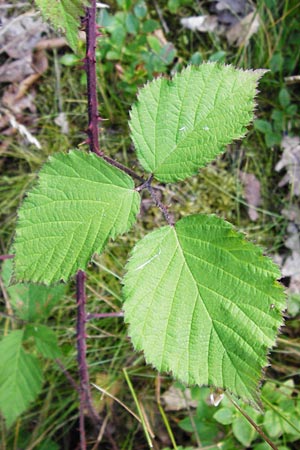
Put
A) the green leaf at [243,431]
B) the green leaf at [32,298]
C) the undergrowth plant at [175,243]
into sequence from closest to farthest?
1. the undergrowth plant at [175,243]
2. the green leaf at [243,431]
3. the green leaf at [32,298]

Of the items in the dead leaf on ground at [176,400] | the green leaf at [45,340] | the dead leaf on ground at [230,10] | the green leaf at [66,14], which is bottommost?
the dead leaf on ground at [176,400]

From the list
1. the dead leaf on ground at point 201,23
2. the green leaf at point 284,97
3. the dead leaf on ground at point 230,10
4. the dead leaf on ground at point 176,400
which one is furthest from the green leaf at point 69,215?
the dead leaf on ground at point 230,10

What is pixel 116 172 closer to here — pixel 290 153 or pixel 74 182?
pixel 74 182

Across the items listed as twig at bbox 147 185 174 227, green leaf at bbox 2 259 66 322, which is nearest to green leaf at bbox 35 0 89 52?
twig at bbox 147 185 174 227

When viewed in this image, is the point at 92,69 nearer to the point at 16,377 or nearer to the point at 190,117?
the point at 190,117

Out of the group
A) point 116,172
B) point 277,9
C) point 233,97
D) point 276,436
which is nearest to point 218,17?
point 277,9

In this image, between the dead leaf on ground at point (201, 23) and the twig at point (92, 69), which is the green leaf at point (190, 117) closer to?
the twig at point (92, 69)

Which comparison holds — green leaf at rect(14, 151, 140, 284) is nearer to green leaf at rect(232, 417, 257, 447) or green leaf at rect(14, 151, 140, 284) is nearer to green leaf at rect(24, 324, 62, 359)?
green leaf at rect(24, 324, 62, 359)
